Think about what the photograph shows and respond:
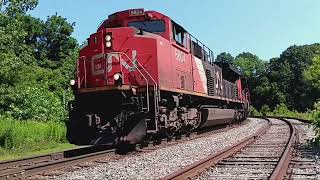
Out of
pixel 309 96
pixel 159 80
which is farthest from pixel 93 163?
pixel 309 96

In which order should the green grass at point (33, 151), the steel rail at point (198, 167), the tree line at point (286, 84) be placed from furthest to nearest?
1. the tree line at point (286, 84)
2. the green grass at point (33, 151)
3. the steel rail at point (198, 167)

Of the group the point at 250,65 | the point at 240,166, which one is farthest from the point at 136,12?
the point at 250,65

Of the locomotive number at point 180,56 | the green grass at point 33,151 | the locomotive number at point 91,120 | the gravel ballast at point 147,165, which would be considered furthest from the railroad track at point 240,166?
the green grass at point 33,151

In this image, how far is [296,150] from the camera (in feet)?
34.6

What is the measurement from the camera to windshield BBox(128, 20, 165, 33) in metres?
12.8

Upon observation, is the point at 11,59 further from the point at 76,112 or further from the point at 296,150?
the point at 296,150

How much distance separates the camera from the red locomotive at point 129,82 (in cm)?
1105

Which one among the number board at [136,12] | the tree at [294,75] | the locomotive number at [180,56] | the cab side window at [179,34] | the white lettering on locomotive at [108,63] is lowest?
the white lettering on locomotive at [108,63]

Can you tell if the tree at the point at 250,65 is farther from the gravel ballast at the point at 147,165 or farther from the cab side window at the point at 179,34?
the gravel ballast at the point at 147,165

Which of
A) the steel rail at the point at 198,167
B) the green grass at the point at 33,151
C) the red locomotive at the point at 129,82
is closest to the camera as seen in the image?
the steel rail at the point at 198,167

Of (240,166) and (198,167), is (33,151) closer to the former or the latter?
(198,167)

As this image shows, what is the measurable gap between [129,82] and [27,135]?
16.3 feet

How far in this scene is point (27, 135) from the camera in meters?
14.8

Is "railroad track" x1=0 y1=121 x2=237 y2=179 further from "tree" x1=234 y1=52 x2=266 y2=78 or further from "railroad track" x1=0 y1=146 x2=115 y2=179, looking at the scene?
"tree" x1=234 y1=52 x2=266 y2=78
